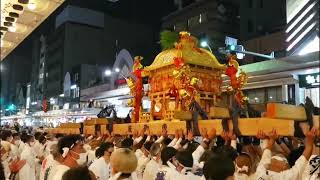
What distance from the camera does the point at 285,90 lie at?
32.6 ft

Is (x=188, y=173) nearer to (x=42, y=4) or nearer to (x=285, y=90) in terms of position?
(x=42, y=4)

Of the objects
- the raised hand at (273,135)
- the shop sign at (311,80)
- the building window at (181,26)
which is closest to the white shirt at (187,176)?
the raised hand at (273,135)

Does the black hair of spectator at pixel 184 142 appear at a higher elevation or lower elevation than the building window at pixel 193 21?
lower

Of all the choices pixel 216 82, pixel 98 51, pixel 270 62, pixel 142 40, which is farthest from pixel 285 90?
pixel 98 51

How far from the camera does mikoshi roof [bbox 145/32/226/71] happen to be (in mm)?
7348

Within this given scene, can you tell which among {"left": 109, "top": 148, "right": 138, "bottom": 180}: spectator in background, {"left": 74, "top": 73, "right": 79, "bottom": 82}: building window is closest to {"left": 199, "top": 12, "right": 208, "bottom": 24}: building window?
{"left": 74, "top": 73, "right": 79, "bottom": 82}: building window

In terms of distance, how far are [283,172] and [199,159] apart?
3.42ft

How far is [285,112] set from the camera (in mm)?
2857

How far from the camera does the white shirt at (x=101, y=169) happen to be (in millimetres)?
4349

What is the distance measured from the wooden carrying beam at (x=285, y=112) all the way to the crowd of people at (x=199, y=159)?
0.15 meters

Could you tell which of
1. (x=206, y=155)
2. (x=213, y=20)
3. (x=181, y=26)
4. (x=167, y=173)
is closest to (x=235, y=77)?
(x=206, y=155)

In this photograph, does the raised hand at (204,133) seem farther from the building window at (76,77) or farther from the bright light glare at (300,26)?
the building window at (76,77)

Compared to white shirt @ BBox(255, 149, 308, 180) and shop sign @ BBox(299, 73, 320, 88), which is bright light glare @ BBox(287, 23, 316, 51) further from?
white shirt @ BBox(255, 149, 308, 180)

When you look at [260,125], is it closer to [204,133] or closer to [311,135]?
[311,135]
